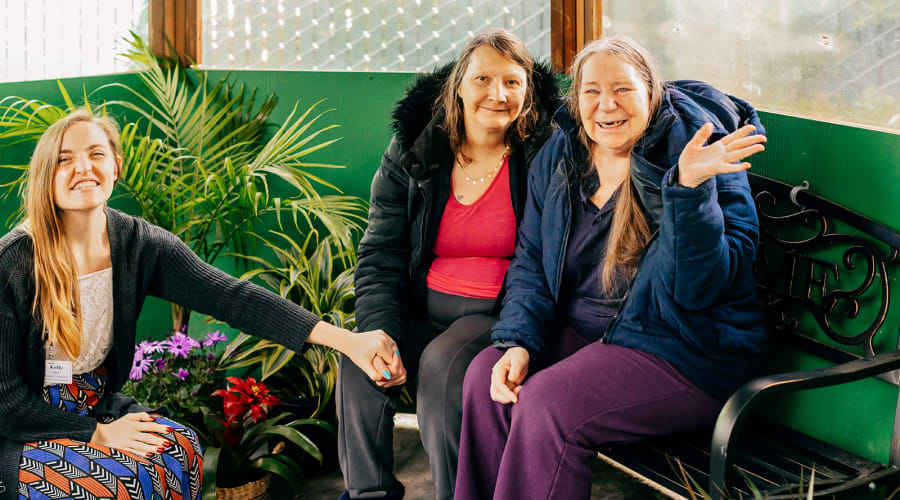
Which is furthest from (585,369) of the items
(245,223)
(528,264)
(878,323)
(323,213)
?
(245,223)

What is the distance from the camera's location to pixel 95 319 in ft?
6.97

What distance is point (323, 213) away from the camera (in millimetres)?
3088

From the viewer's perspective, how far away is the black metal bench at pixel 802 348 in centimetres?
170

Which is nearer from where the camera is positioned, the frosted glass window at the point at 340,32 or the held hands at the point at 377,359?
the held hands at the point at 377,359

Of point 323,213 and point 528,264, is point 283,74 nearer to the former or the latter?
point 323,213

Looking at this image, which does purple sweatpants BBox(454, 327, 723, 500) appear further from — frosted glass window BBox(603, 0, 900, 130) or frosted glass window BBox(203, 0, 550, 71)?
frosted glass window BBox(203, 0, 550, 71)

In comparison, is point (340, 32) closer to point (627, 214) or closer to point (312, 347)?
point (312, 347)

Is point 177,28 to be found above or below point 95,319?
above

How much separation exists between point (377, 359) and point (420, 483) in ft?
3.03

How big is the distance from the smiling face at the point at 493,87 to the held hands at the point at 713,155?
769 mm

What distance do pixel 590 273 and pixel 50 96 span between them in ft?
7.97

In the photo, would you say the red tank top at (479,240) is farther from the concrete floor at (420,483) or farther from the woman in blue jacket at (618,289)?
the concrete floor at (420,483)

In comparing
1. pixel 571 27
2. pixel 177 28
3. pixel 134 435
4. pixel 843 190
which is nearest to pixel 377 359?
pixel 134 435

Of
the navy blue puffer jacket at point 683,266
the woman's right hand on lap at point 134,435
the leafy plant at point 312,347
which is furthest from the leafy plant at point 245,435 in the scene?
the navy blue puffer jacket at point 683,266
